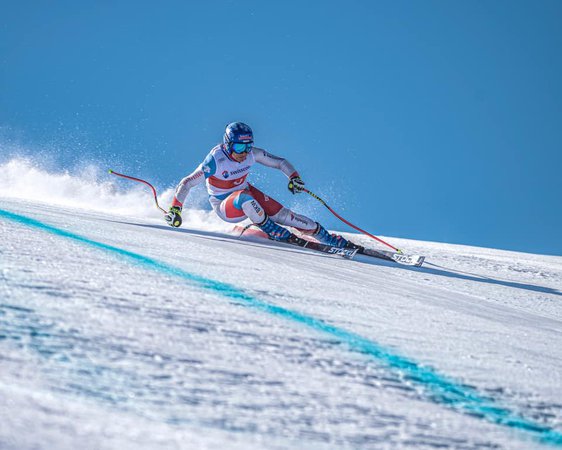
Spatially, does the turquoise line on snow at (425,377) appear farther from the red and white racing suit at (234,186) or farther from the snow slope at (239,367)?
the red and white racing suit at (234,186)

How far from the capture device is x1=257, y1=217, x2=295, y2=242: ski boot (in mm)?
6047

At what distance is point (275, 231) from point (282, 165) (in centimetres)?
129

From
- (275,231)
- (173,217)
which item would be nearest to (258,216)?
(275,231)

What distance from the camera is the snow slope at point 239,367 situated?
0.73 m

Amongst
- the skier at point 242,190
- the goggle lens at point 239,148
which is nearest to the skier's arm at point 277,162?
the skier at point 242,190

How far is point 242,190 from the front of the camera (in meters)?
6.88

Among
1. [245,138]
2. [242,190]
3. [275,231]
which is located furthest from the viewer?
[242,190]

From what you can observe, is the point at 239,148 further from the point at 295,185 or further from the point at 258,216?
the point at 258,216

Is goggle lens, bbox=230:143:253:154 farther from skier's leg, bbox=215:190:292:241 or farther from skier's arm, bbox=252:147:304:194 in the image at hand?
skier's leg, bbox=215:190:292:241

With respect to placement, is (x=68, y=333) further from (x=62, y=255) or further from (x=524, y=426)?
(x=62, y=255)

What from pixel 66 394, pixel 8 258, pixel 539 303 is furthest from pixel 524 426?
pixel 539 303

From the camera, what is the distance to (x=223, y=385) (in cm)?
89

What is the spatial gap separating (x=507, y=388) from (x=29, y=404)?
2.76ft

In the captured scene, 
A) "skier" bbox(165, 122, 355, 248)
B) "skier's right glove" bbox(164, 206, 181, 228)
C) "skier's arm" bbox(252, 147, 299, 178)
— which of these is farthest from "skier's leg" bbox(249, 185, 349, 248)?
"skier's right glove" bbox(164, 206, 181, 228)
